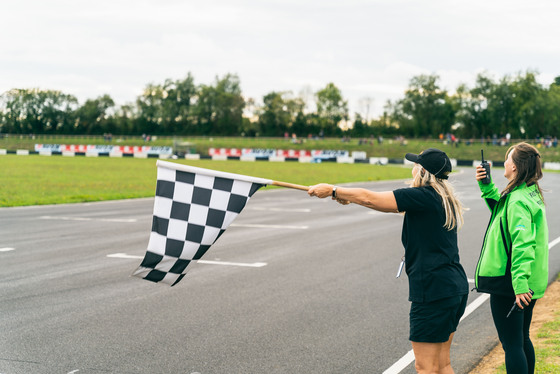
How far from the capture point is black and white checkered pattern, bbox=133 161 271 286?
397 centimetres

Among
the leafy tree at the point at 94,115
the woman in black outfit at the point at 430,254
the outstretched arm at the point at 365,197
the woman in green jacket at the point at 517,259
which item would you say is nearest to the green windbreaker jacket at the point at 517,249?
the woman in green jacket at the point at 517,259

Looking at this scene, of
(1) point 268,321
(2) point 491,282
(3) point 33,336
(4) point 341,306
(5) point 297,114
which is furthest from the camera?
(5) point 297,114

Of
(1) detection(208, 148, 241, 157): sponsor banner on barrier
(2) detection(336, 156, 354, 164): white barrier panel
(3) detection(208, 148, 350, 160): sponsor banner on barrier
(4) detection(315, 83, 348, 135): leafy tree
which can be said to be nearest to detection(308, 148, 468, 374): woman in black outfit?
(3) detection(208, 148, 350, 160): sponsor banner on barrier

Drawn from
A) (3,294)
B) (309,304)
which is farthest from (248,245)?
(3,294)

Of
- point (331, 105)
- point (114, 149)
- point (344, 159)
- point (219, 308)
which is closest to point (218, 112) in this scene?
point (331, 105)

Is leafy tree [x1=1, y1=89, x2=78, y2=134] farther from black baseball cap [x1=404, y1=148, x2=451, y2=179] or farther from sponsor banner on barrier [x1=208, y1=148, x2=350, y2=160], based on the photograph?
black baseball cap [x1=404, y1=148, x2=451, y2=179]

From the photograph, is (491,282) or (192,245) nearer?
(491,282)

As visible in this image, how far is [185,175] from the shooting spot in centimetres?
401

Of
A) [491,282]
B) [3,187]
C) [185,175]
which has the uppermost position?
[185,175]

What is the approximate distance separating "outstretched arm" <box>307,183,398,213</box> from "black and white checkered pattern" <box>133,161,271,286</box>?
0.53 meters

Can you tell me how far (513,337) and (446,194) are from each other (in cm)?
107

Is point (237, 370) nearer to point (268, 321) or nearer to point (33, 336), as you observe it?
point (268, 321)

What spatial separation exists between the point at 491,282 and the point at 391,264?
196 inches

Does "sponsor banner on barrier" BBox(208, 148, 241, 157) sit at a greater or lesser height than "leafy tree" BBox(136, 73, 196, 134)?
lesser
